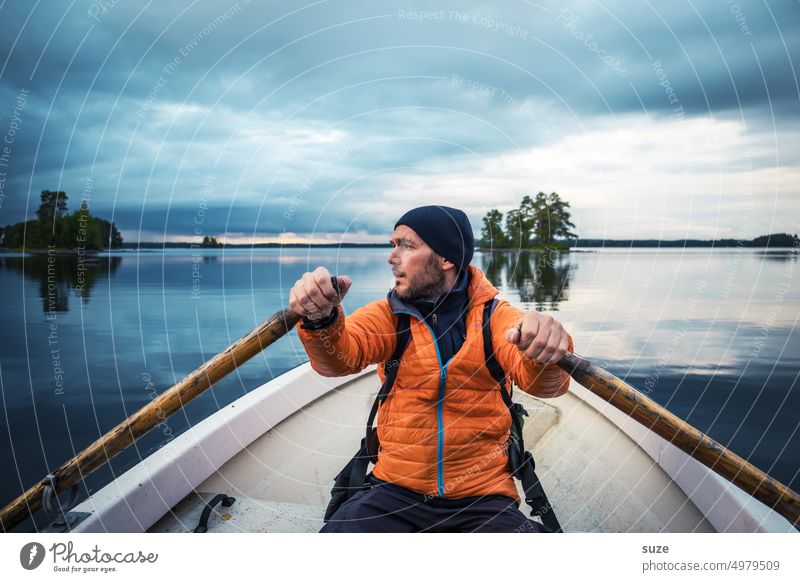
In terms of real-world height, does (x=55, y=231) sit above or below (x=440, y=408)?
above

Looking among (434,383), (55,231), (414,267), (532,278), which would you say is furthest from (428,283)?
(532,278)

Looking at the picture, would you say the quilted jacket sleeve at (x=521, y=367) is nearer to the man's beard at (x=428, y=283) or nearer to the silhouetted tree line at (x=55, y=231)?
the man's beard at (x=428, y=283)

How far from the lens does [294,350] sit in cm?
734

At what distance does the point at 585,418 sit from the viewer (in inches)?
132

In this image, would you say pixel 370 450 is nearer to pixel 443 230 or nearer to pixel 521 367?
pixel 521 367

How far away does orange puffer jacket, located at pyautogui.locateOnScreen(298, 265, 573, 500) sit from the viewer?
1.80 metres

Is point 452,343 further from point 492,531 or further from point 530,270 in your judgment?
point 530,270

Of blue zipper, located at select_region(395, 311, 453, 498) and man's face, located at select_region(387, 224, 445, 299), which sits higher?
man's face, located at select_region(387, 224, 445, 299)

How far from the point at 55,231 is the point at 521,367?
215 cm

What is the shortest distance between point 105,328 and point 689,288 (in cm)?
1145

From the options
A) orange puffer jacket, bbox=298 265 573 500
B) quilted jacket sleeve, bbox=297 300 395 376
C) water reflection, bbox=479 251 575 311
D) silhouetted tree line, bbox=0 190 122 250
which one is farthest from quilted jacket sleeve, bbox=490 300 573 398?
water reflection, bbox=479 251 575 311

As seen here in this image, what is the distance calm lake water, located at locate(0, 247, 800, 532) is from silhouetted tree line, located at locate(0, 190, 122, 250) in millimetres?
170

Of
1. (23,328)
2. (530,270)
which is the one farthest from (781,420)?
(530,270)

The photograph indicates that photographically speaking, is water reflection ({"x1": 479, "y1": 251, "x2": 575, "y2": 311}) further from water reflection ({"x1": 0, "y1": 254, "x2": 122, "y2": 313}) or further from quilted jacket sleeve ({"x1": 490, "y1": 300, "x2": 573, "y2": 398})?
quilted jacket sleeve ({"x1": 490, "y1": 300, "x2": 573, "y2": 398})
